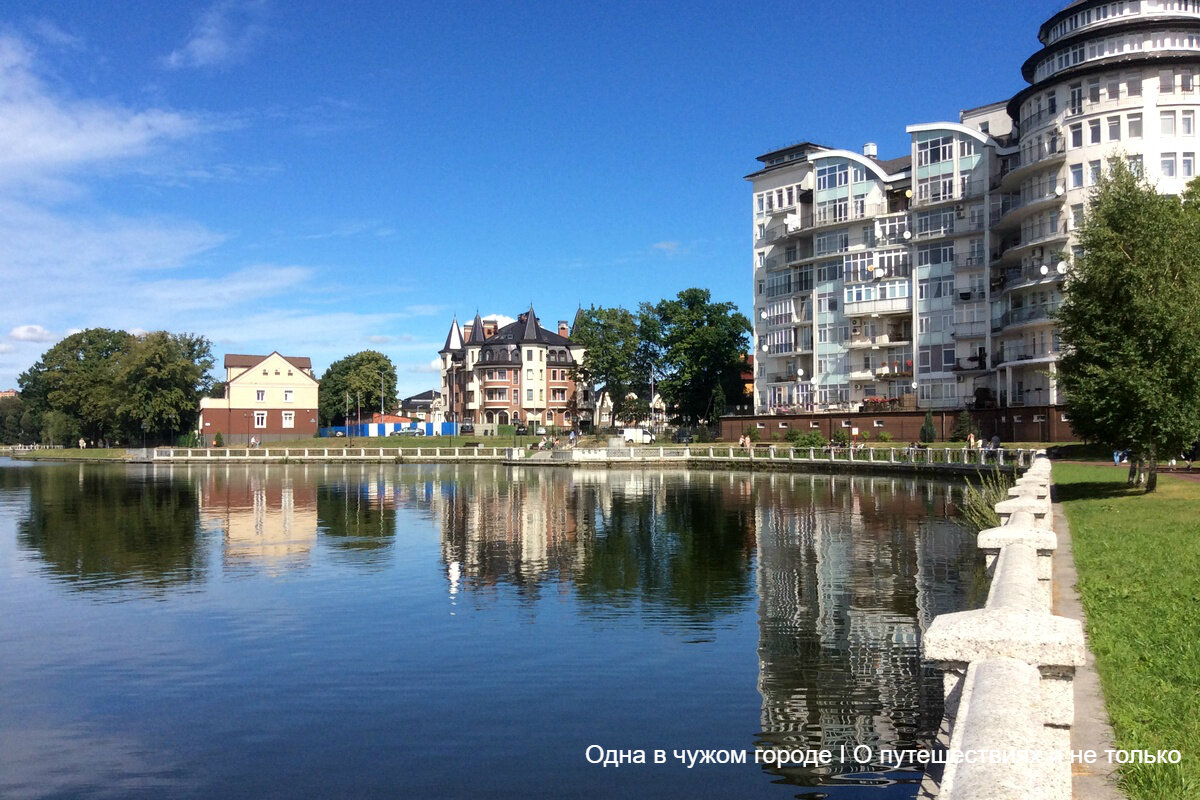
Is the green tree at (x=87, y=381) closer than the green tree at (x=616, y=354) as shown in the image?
No

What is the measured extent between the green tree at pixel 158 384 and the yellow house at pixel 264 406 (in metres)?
2.62

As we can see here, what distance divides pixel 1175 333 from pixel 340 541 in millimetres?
26504

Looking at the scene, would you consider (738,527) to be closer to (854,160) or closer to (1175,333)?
(1175,333)

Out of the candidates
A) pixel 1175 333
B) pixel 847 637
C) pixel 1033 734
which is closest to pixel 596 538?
pixel 847 637

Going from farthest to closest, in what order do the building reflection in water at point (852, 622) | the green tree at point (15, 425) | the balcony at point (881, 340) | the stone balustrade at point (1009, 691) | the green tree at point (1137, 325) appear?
the green tree at point (15, 425) → the balcony at point (881, 340) → the green tree at point (1137, 325) → the building reflection in water at point (852, 622) → the stone balustrade at point (1009, 691)

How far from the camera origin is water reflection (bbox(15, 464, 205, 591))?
23.8 m

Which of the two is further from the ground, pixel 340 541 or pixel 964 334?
pixel 964 334

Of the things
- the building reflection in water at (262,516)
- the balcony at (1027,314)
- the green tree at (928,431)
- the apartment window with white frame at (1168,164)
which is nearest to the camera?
the building reflection in water at (262,516)

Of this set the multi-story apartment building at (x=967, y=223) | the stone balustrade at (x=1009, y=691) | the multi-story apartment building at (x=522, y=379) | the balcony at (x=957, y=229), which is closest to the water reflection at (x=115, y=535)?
the stone balustrade at (x=1009, y=691)

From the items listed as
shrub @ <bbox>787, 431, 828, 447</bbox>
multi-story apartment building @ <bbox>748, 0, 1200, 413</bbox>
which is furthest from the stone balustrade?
shrub @ <bbox>787, 431, 828, 447</bbox>

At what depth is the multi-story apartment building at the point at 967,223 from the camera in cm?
5903

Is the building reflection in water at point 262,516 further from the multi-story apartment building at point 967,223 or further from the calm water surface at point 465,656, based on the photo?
the multi-story apartment building at point 967,223

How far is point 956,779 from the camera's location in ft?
12.6

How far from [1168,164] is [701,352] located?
4596cm
